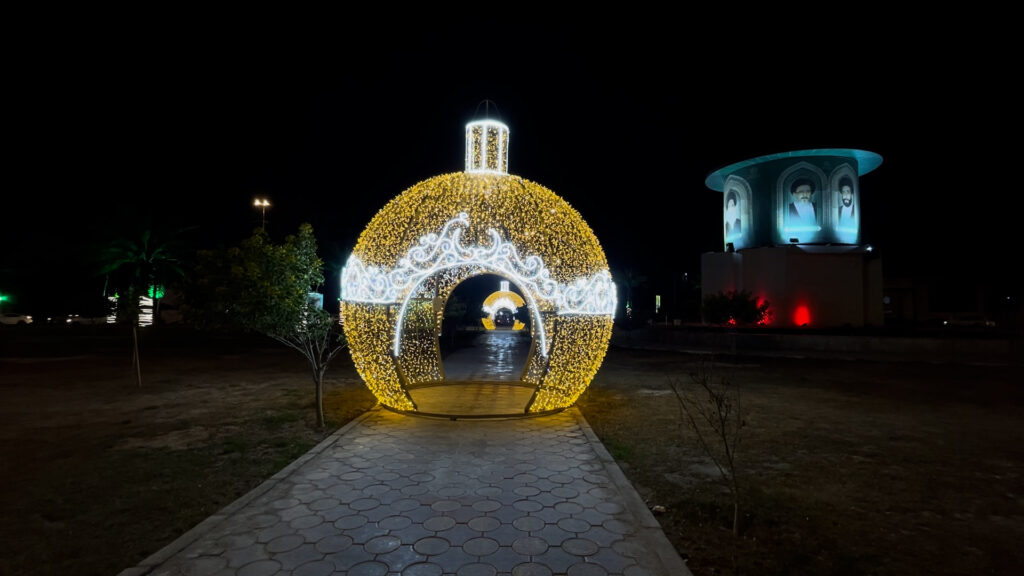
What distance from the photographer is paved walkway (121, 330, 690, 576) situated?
3.74 metres

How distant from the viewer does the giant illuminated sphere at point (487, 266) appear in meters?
8.52

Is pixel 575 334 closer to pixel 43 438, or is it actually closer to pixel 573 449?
pixel 573 449

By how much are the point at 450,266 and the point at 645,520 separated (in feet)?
16.7

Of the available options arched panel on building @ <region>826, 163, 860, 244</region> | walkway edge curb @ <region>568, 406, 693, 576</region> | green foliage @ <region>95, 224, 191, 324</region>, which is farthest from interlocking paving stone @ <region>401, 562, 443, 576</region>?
arched panel on building @ <region>826, 163, 860, 244</region>

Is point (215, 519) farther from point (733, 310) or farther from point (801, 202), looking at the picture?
point (801, 202)

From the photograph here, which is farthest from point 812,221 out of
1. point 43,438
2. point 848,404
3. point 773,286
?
point 43,438

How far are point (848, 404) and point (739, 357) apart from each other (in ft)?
31.3

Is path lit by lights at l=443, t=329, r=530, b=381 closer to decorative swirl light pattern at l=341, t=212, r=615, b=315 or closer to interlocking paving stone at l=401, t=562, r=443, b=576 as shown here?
decorative swirl light pattern at l=341, t=212, r=615, b=315

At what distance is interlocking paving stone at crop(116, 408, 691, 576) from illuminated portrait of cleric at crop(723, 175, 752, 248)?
32.9 metres

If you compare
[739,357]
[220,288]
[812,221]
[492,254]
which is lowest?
[739,357]

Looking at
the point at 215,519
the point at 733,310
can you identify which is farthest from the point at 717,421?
the point at 733,310

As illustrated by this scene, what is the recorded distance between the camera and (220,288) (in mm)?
7715

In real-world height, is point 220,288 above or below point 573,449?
above

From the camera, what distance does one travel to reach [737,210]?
3638 cm
